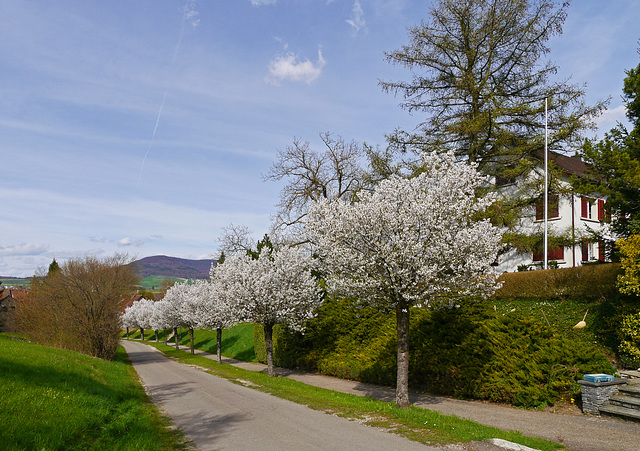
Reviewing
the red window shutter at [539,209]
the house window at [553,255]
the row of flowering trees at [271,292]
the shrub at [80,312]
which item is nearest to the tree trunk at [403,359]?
the row of flowering trees at [271,292]

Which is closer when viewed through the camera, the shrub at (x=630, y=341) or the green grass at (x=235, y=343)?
the shrub at (x=630, y=341)

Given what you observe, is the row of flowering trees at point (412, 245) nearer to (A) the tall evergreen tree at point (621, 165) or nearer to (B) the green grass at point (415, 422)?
(B) the green grass at point (415, 422)

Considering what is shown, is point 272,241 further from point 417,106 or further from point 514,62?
point 514,62

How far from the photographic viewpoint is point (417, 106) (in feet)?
75.1

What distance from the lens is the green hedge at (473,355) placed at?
11430mm

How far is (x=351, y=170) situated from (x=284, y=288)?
1505 cm

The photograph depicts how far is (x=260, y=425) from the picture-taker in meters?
9.63

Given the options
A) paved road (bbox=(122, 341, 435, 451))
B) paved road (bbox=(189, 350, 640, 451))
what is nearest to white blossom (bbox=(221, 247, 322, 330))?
paved road (bbox=(122, 341, 435, 451))

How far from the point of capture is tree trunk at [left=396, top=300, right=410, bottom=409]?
11.4m

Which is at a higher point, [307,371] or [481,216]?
[481,216]

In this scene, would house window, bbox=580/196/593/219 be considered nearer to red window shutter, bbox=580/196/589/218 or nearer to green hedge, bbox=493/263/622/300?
red window shutter, bbox=580/196/589/218

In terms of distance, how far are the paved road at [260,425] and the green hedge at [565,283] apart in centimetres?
666

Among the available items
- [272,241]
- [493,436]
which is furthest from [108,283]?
[493,436]

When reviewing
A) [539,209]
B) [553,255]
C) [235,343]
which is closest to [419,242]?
[539,209]
